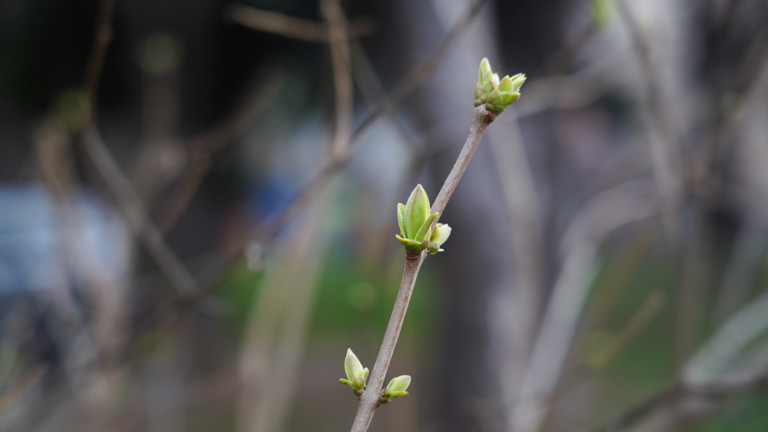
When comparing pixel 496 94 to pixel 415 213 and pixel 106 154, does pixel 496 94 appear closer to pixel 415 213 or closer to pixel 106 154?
pixel 415 213

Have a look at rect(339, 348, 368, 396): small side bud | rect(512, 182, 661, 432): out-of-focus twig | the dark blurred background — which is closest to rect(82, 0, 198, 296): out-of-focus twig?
the dark blurred background

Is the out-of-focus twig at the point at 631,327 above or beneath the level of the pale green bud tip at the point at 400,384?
above

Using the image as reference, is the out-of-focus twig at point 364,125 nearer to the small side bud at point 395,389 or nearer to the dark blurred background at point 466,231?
the dark blurred background at point 466,231

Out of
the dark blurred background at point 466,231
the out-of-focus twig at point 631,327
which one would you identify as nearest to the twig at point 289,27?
the dark blurred background at point 466,231

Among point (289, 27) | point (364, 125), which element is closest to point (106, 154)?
point (289, 27)

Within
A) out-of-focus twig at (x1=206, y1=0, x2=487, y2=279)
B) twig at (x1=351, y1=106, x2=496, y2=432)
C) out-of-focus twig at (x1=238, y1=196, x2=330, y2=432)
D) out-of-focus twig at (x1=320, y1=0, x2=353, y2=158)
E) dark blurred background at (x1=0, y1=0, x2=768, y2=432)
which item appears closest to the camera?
twig at (x1=351, y1=106, x2=496, y2=432)

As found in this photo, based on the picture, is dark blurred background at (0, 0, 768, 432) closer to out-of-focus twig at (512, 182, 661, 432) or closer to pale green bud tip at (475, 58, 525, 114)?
out-of-focus twig at (512, 182, 661, 432)

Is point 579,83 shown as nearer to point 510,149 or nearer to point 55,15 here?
point 510,149
